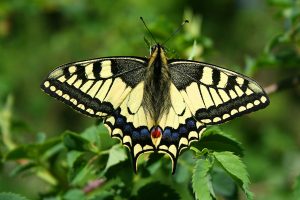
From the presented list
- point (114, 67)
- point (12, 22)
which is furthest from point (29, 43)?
point (114, 67)

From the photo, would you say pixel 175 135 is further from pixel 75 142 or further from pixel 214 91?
pixel 75 142

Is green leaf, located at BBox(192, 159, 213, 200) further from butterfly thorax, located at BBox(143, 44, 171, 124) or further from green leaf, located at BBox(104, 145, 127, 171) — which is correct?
butterfly thorax, located at BBox(143, 44, 171, 124)

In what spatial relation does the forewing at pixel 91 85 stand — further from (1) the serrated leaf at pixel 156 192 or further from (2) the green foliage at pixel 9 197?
(2) the green foliage at pixel 9 197

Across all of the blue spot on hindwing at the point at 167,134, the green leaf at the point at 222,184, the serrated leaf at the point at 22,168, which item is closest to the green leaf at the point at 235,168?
the blue spot on hindwing at the point at 167,134

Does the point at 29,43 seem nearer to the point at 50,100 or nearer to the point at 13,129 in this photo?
the point at 50,100

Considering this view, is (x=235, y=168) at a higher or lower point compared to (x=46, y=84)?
lower

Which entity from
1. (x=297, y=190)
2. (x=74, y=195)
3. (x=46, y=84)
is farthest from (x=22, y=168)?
(x=297, y=190)
